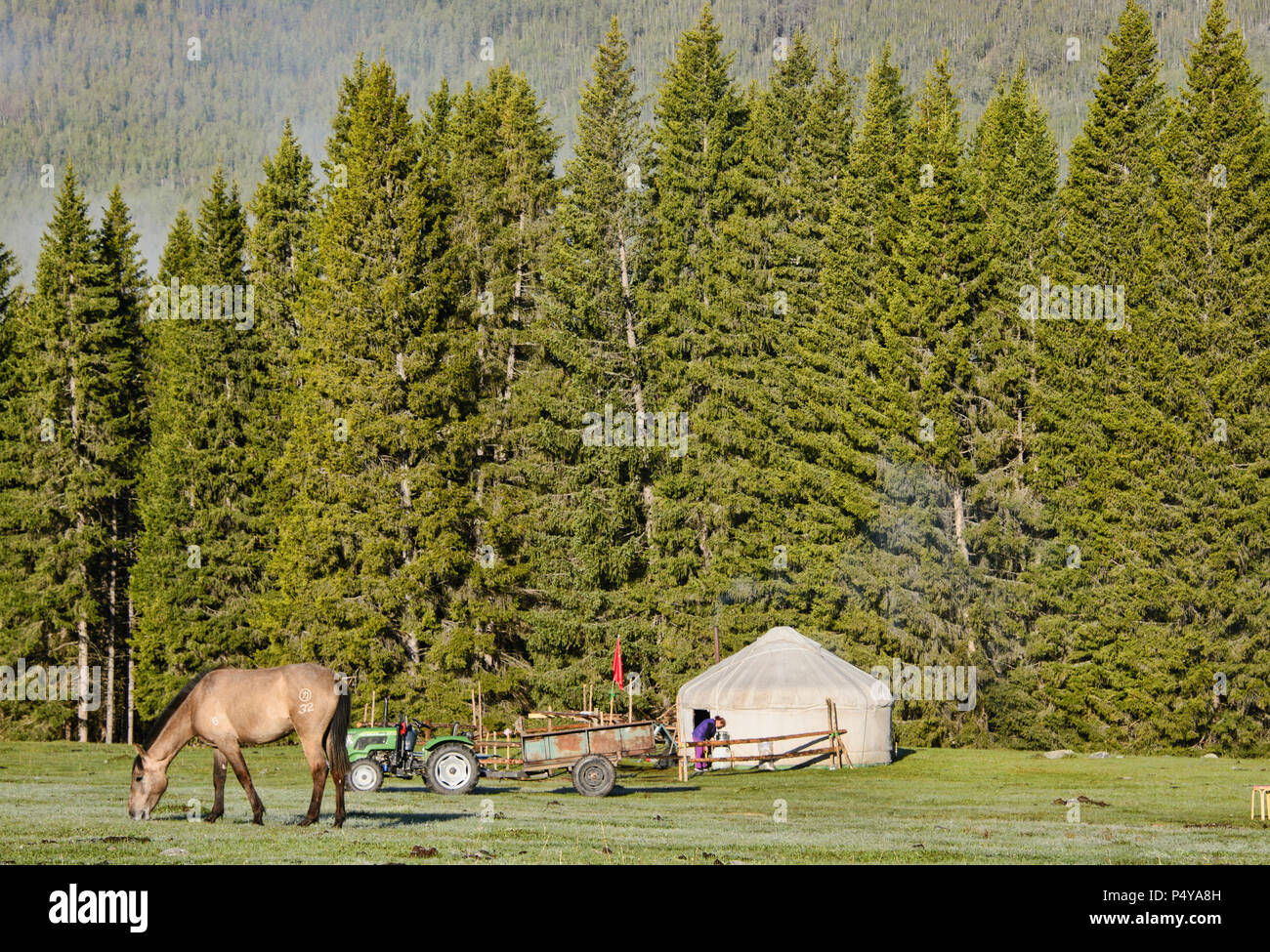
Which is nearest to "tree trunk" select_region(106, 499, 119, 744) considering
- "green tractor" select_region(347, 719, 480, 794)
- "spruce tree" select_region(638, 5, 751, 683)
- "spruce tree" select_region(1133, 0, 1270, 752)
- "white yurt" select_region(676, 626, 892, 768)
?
"spruce tree" select_region(638, 5, 751, 683)

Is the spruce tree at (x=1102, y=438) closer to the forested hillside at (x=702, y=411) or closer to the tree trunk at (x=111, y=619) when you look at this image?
the forested hillside at (x=702, y=411)

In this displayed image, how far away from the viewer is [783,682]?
1286 inches

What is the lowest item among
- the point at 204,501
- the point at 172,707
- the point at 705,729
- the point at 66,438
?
the point at 705,729

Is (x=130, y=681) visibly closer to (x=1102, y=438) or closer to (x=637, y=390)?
(x=637, y=390)

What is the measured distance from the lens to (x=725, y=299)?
4291 cm

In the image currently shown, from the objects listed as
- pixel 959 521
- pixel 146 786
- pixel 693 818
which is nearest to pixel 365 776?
pixel 693 818

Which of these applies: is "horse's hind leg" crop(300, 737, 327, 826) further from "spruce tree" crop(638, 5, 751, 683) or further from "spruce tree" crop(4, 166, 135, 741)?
"spruce tree" crop(4, 166, 135, 741)

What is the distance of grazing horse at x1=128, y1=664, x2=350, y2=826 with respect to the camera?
593 inches

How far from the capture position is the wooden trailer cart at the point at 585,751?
78.0ft

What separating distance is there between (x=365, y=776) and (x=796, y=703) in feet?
39.6

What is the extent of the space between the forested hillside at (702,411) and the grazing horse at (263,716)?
22.5 meters

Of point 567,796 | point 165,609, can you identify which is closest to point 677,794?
point 567,796
